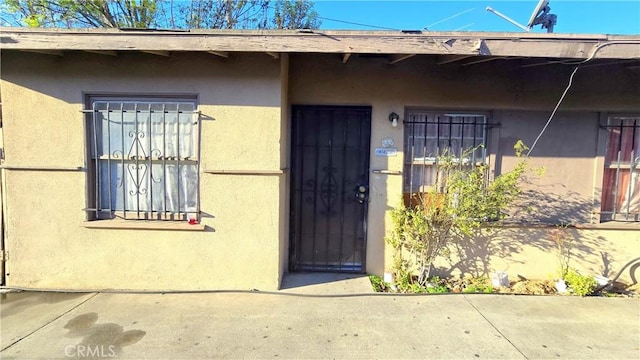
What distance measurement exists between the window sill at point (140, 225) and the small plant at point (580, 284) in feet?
14.3

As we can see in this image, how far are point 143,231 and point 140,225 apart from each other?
78mm

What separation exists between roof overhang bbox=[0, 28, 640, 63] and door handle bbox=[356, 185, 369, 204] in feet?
5.77

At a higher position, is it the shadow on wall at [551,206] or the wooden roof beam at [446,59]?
the wooden roof beam at [446,59]

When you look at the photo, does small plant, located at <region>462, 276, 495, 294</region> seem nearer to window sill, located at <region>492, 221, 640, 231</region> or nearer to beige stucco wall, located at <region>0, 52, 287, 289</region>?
window sill, located at <region>492, 221, 640, 231</region>

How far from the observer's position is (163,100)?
13.3ft

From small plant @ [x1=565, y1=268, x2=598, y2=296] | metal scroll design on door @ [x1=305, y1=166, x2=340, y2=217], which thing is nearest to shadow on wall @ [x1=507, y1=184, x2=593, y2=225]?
small plant @ [x1=565, y1=268, x2=598, y2=296]

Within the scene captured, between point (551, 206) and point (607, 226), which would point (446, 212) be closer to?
point (551, 206)

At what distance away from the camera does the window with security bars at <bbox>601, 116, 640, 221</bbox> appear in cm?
443

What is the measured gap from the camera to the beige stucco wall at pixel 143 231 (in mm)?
3951

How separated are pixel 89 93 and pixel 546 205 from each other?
567 centimetres

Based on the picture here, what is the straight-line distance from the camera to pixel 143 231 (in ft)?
13.4

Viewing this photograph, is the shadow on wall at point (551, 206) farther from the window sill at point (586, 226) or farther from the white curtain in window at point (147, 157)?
the white curtain in window at point (147, 157)

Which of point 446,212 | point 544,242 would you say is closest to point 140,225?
point 446,212

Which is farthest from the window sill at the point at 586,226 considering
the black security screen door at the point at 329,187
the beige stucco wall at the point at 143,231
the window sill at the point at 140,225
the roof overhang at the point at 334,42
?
the window sill at the point at 140,225
